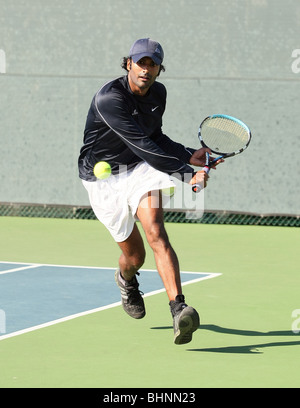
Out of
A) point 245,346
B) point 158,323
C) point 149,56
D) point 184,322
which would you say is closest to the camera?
point 184,322

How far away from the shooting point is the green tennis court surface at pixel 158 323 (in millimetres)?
5191

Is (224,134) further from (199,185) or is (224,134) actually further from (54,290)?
(54,290)

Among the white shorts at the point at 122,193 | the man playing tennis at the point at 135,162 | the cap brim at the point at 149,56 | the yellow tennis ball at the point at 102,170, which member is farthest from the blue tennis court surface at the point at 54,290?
the cap brim at the point at 149,56

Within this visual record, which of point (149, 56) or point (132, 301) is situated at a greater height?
point (149, 56)

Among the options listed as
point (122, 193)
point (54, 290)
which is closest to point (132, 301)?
point (122, 193)

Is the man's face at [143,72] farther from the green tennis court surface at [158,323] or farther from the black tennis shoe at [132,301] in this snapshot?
the green tennis court surface at [158,323]

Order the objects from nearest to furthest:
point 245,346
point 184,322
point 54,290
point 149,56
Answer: point 184,322 → point 245,346 → point 149,56 → point 54,290

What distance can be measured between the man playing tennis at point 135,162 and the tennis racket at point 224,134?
188 millimetres

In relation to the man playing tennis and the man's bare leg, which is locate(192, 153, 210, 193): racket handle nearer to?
the man playing tennis

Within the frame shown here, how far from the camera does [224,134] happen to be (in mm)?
6516

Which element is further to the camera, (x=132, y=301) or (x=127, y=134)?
(x=132, y=301)

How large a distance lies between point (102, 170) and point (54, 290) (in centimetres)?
167

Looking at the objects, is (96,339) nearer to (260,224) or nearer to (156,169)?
(156,169)

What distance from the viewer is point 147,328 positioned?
20.8ft
